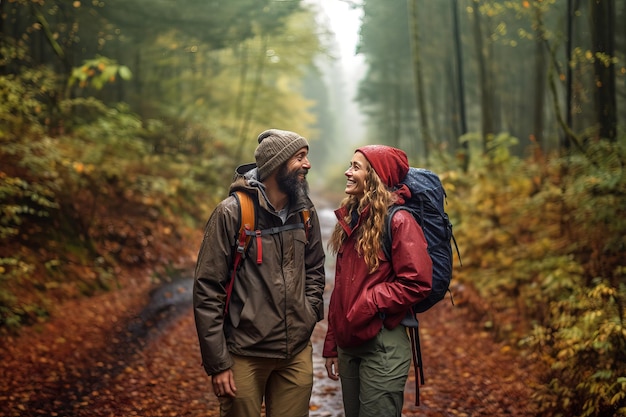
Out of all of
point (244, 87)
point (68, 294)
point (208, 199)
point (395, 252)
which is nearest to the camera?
point (395, 252)

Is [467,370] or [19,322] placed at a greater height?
[19,322]

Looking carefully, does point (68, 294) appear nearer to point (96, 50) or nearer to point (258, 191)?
point (258, 191)

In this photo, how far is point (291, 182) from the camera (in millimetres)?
3227

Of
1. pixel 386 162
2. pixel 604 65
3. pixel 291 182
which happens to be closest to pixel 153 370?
pixel 291 182

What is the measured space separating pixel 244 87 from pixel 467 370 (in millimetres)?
14831

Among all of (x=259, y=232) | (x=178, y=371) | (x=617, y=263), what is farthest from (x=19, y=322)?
(x=617, y=263)

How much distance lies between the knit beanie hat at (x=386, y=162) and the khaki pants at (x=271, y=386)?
120 cm

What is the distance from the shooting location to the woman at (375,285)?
3.03 m

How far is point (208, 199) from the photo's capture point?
51.6 ft

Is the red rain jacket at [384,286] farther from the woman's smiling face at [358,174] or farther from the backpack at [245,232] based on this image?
the backpack at [245,232]

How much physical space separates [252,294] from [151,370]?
12.9ft

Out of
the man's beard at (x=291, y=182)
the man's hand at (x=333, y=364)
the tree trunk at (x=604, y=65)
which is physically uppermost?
the tree trunk at (x=604, y=65)

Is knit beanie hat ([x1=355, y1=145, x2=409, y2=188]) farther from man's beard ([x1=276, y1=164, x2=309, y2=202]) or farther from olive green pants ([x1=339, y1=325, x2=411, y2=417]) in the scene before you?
olive green pants ([x1=339, y1=325, x2=411, y2=417])

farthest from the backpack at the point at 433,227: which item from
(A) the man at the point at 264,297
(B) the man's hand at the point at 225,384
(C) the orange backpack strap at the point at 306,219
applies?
(B) the man's hand at the point at 225,384
